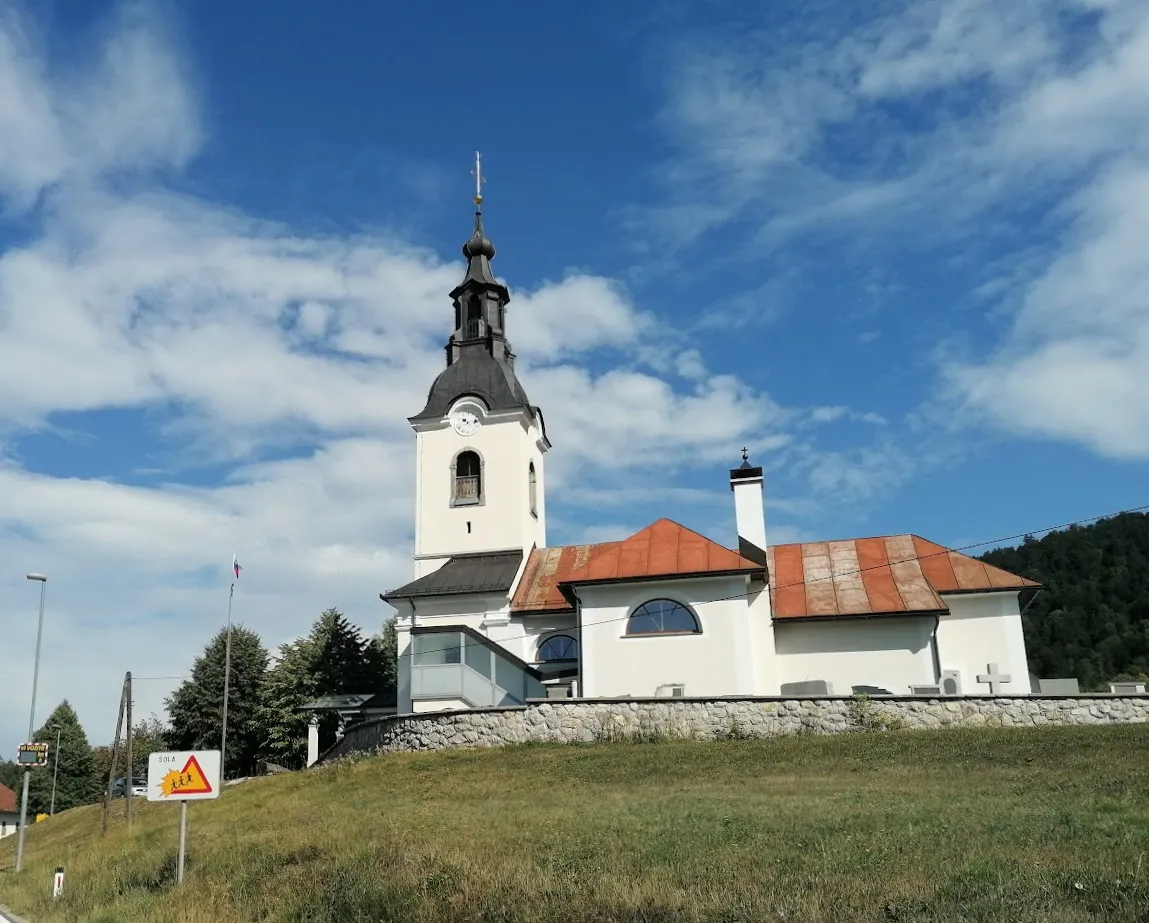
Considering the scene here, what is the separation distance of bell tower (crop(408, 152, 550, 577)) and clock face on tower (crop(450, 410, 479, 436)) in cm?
3

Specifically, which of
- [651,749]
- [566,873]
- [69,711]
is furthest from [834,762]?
[69,711]

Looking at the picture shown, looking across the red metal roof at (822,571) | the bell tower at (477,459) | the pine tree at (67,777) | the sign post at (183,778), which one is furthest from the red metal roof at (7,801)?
the sign post at (183,778)

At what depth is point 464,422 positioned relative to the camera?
115 ft

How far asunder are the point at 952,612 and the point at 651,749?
11.8 m

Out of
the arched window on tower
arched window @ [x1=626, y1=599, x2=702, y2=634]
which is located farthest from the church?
the arched window on tower

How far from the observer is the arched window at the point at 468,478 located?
34.3m

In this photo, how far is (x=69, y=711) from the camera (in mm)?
79000

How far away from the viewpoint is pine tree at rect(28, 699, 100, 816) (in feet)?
234

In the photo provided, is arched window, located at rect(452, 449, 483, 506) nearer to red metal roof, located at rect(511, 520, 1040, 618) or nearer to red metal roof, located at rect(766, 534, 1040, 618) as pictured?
red metal roof, located at rect(511, 520, 1040, 618)

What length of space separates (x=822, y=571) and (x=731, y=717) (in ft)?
27.4

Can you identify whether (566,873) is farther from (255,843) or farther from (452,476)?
(452,476)

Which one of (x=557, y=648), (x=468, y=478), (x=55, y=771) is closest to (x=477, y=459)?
(x=468, y=478)

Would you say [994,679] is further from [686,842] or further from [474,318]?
[474,318]

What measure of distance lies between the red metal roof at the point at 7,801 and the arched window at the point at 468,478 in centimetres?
5927
